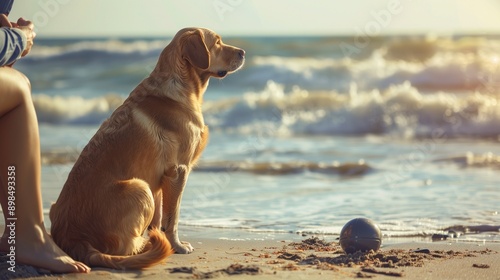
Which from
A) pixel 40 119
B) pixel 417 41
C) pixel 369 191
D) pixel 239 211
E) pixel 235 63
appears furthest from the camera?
pixel 417 41

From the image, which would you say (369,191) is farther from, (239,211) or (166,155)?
→ (166,155)

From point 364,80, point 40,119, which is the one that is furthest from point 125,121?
point 364,80

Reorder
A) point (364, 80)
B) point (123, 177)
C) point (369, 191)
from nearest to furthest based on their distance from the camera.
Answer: point (123, 177) → point (369, 191) → point (364, 80)

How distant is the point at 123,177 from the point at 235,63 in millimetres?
1501

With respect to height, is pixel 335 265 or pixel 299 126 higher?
pixel 299 126

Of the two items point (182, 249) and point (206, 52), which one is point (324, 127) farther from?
point (182, 249)

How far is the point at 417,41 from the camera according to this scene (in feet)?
94.5

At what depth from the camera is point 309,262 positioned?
5.34 metres

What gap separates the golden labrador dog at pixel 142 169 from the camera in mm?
4906

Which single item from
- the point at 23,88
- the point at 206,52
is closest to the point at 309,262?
the point at 206,52

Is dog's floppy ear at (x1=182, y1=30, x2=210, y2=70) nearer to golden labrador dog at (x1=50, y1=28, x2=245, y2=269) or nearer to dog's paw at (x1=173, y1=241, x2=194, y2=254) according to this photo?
golden labrador dog at (x1=50, y1=28, x2=245, y2=269)

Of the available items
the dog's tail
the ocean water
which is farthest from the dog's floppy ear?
the ocean water

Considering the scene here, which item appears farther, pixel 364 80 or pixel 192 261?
pixel 364 80

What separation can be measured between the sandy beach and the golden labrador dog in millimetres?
198
